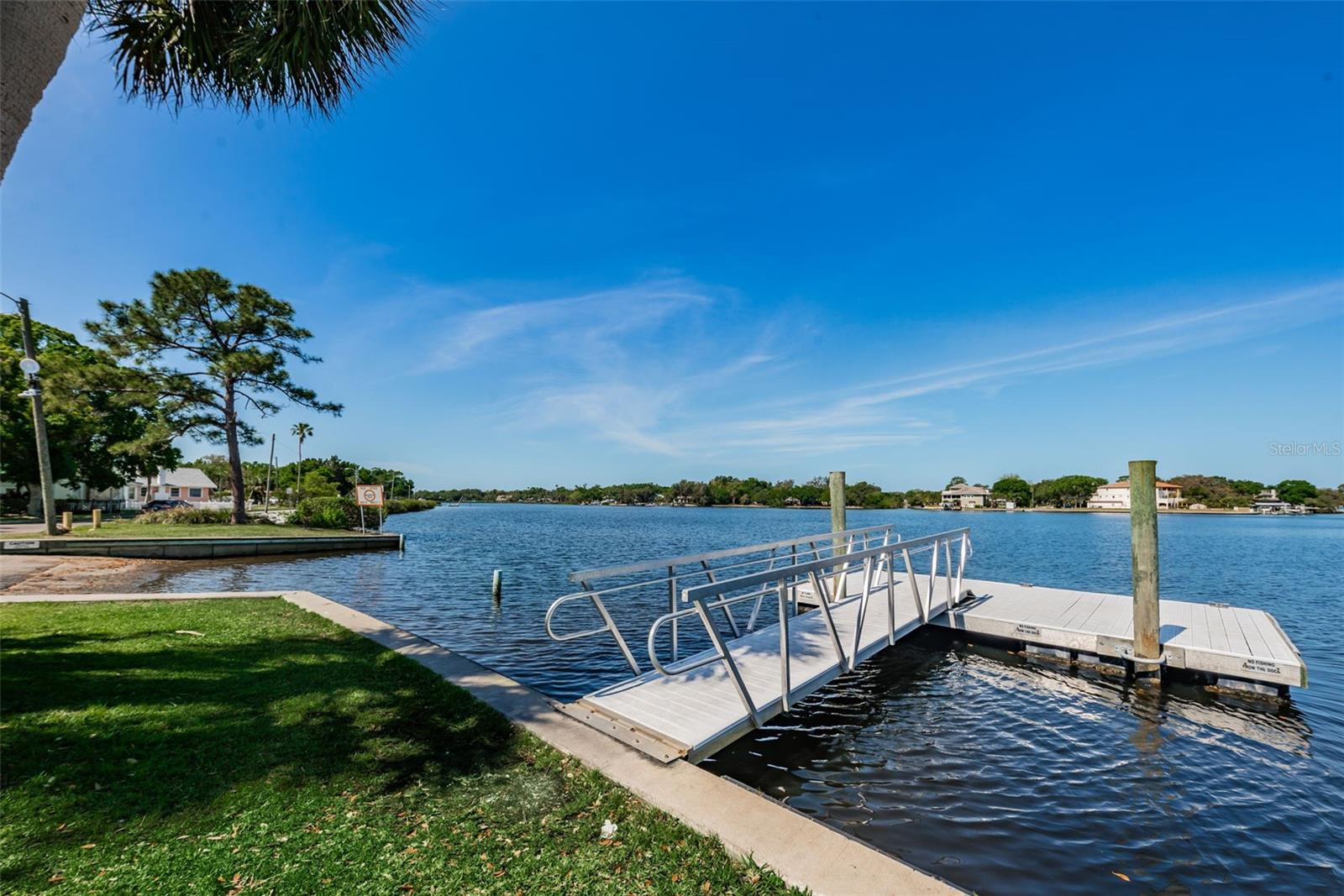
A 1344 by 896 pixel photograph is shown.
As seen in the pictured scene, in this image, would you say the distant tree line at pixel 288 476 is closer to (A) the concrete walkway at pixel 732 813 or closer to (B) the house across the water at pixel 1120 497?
(A) the concrete walkway at pixel 732 813

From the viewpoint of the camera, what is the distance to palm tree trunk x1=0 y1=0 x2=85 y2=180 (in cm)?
254

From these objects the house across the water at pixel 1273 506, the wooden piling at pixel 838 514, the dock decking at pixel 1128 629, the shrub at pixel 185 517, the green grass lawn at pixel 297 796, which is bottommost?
the house across the water at pixel 1273 506

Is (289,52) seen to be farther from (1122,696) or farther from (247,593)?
(1122,696)

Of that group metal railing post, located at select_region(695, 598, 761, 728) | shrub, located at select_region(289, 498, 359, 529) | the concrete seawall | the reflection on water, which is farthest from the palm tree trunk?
shrub, located at select_region(289, 498, 359, 529)

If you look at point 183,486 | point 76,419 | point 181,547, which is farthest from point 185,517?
point 183,486

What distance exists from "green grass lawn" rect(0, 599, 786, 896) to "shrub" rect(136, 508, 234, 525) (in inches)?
1014

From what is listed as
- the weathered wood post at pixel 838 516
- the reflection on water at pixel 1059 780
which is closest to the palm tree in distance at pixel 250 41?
the reflection on water at pixel 1059 780

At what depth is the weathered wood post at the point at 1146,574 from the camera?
827cm

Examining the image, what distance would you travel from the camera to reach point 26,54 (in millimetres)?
2594

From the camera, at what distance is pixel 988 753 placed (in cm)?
606

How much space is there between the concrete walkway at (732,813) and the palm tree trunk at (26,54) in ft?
15.8

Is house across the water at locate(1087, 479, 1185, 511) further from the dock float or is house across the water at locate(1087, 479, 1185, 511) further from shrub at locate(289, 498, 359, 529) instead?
shrub at locate(289, 498, 359, 529)

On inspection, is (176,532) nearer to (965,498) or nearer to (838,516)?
(838,516)

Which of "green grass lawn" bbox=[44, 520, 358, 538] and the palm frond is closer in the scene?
the palm frond
